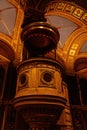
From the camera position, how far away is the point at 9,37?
18.5 ft

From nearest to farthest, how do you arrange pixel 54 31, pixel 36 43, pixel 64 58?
pixel 54 31, pixel 36 43, pixel 64 58

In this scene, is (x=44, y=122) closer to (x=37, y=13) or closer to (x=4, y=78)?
(x=37, y=13)

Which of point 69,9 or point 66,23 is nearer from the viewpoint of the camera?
point 69,9

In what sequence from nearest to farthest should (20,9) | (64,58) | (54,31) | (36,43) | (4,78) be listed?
(54,31) → (36,43) → (4,78) → (20,9) → (64,58)

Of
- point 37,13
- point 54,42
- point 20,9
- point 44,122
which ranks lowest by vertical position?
point 44,122

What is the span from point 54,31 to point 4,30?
3.11 meters

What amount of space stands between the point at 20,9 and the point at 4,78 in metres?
2.22

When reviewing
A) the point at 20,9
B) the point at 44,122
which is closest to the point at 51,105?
the point at 44,122

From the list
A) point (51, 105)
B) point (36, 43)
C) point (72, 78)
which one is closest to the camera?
point (51, 105)

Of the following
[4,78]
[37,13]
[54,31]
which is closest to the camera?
[54,31]

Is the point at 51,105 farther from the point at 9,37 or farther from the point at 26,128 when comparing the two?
the point at 9,37

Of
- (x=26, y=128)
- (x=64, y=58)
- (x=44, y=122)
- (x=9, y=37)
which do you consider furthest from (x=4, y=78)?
(x=44, y=122)

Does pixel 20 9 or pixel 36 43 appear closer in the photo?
pixel 36 43

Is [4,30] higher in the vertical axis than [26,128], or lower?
higher
